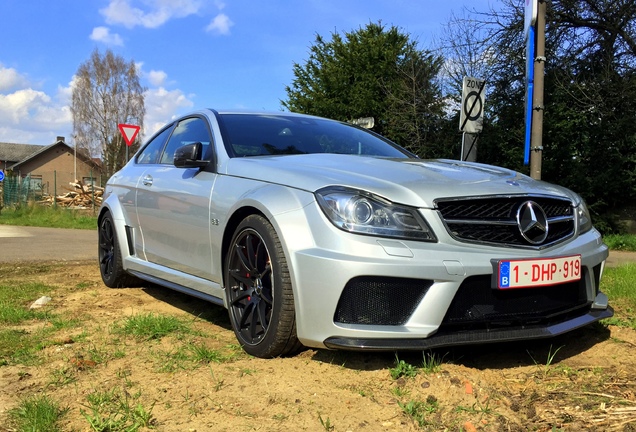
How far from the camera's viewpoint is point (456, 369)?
9.13 feet

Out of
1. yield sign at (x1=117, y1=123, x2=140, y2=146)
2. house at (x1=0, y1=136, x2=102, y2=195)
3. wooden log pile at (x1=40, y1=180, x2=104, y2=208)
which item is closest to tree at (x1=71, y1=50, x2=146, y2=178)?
house at (x1=0, y1=136, x2=102, y2=195)

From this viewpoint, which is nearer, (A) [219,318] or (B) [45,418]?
(B) [45,418]

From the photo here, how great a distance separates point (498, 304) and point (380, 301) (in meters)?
0.58

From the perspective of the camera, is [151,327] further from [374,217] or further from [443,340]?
[443,340]

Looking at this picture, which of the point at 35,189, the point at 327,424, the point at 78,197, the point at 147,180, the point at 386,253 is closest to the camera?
the point at 327,424

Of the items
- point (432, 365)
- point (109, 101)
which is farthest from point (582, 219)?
point (109, 101)

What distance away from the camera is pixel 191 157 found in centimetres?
381

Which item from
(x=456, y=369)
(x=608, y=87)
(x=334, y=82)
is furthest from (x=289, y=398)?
(x=334, y=82)

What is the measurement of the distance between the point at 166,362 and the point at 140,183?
7.02 feet

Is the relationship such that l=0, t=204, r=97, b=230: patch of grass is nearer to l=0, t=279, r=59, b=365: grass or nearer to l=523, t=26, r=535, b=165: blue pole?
l=0, t=279, r=59, b=365: grass

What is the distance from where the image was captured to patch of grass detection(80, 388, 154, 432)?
2291 mm

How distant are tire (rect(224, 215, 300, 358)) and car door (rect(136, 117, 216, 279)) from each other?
37 cm

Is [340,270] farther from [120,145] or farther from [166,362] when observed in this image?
[120,145]

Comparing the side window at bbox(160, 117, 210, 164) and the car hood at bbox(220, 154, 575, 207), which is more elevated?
the side window at bbox(160, 117, 210, 164)
